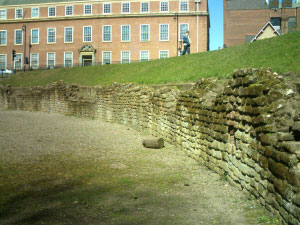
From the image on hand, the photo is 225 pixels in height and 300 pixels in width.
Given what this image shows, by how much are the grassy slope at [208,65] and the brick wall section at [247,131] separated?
759 cm

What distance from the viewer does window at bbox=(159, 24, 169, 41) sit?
52059mm

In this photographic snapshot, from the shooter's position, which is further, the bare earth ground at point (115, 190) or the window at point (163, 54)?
the window at point (163, 54)

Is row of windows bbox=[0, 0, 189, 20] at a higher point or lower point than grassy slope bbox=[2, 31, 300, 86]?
higher

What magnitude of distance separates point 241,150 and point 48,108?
77.7ft

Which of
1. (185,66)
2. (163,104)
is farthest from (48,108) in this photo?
(163,104)

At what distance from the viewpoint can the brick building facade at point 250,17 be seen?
46.4 m

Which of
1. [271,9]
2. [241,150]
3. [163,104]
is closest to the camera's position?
[241,150]

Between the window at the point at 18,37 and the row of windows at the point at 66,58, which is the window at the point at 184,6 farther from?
the window at the point at 18,37

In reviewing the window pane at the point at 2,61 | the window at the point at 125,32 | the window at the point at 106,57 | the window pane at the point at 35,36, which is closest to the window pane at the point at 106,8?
the window at the point at 125,32

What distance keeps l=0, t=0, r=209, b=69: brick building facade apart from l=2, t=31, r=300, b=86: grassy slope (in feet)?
Result: 49.5

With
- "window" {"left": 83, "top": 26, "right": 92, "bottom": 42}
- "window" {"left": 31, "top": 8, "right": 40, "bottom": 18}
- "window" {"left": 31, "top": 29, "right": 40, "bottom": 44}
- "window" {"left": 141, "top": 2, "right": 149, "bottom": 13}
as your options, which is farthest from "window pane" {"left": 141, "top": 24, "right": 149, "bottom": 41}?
"window" {"left": 31, "top": 8, "right": 40, "bottom": 18}

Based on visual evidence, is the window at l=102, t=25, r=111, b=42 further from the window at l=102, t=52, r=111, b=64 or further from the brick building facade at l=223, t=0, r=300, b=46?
the brick building facade at l=223, t=0, r=300, b=46

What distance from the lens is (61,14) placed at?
5672 centimetres

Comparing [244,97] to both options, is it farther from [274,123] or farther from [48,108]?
[48,108]
